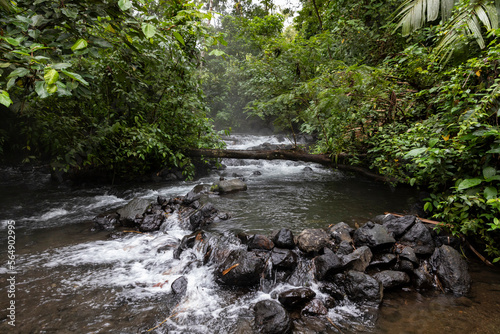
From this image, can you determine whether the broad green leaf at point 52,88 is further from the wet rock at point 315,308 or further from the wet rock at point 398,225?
the wet rock at point 398,225

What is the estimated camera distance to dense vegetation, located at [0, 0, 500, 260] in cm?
228

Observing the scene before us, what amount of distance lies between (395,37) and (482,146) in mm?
5116

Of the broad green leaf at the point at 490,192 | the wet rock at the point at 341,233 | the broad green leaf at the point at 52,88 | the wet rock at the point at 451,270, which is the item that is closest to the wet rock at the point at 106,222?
the broad green leaf at the point at 52,88

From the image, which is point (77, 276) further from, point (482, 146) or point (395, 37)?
point (395, 37)

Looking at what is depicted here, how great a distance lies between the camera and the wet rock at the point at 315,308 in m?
2.59

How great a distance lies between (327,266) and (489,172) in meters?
2.16

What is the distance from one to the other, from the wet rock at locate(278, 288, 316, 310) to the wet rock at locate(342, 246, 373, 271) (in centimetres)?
74

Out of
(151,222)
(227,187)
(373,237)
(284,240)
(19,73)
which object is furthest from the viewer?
(227,187)

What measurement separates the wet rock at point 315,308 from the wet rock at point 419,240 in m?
1.76

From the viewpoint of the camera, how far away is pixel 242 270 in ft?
10.2

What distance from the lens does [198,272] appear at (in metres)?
3.38

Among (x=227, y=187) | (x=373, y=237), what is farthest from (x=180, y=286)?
(x=227, y=187)

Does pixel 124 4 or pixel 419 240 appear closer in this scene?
pixel 124 4

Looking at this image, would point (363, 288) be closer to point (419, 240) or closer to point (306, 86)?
point (419, 240)
